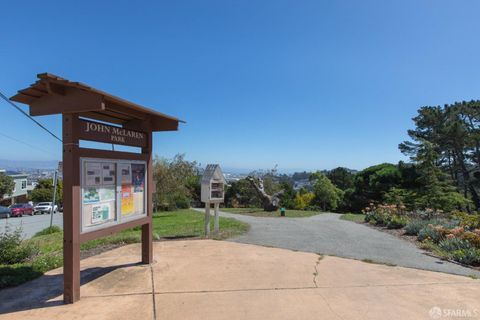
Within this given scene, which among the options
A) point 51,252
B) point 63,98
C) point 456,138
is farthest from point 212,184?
point 456,138

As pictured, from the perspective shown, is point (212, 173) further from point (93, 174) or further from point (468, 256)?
point (468, 256)

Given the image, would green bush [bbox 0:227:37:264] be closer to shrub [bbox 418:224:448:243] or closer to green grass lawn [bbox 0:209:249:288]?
green grass lawn [bbox 0:209:249:288]

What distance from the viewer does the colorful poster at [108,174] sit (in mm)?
5163

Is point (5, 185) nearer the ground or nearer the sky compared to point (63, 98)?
nearer the ground

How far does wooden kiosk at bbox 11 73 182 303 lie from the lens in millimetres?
4453

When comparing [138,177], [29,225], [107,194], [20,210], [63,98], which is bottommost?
[29,225]

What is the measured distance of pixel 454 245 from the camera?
7781 millimetres

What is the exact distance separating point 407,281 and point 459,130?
30.3 m

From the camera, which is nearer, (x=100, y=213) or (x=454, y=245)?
(x=100, y=213)

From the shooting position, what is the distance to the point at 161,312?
420 centimetres

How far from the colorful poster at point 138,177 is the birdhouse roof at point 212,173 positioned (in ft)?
12.3

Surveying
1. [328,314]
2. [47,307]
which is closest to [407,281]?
[328,314]

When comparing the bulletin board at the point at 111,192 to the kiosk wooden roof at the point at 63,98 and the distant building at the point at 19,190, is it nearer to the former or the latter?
the kiosk wooden roof at the point at 63,98

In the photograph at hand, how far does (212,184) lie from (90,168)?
5336 mm
